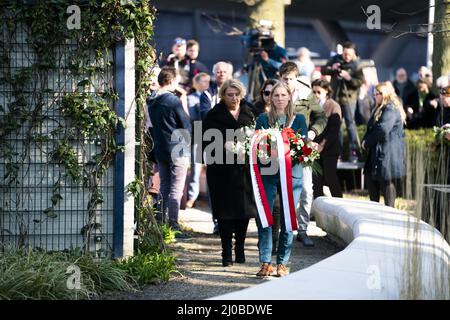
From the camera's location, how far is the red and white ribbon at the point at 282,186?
9.23 m

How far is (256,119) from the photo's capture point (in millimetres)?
9852

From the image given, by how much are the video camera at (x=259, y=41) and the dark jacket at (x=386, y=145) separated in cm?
338

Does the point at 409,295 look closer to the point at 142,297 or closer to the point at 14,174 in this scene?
the point at 142,297

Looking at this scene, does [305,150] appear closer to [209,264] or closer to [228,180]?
[228,180]

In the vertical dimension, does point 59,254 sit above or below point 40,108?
below

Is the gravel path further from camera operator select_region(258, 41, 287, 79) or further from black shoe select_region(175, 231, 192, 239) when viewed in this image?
camera operator select_region(258, 41, 287, 79)

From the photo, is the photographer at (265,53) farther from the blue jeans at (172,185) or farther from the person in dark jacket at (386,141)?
the blue jeans at (172,185)

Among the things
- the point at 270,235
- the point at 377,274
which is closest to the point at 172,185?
the point at 270,235

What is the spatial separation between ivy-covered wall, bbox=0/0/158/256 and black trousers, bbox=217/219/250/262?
1.31 m

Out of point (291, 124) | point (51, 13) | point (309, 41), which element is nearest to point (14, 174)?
point (51, 13)

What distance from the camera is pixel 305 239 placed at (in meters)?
11.1

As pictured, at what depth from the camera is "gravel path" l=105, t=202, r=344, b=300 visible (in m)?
8.33

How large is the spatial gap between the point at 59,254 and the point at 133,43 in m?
2.09

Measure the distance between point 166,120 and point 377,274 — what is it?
18.8 feet
